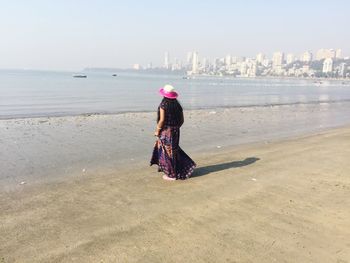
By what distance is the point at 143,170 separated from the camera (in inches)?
343

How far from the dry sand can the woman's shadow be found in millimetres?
88

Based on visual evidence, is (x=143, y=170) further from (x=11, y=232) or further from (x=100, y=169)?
(x=11, y=232)

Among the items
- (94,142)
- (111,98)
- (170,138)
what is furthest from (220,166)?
(111,98)

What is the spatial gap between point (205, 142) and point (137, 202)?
707cm

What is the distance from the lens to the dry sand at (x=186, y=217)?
4566mm

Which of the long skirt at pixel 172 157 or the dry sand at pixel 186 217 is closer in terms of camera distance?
the dry sand at pixel 186 217

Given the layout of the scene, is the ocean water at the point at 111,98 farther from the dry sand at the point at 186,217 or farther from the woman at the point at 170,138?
the dry sand at the point at 186,217

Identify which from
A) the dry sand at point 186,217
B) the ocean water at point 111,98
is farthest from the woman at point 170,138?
the ocean water at point 111,98

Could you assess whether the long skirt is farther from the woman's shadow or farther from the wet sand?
the wet sand

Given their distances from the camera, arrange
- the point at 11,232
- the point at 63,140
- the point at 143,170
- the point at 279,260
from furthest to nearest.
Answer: the point at 63,140 → the point at 143,170 → the point at 11,232 → the point at 279,260

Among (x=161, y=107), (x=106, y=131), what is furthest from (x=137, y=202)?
(x=106, y=131)

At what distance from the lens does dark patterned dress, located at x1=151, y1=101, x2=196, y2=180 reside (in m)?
7.76

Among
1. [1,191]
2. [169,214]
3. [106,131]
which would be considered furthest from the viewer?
[106,131]

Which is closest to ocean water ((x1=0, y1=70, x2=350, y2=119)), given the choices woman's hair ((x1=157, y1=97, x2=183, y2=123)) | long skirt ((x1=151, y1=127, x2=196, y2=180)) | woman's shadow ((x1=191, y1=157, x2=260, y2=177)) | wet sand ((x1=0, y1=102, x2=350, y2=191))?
wet sand ((x1=0, y1=102, x2=350, y2=191))
